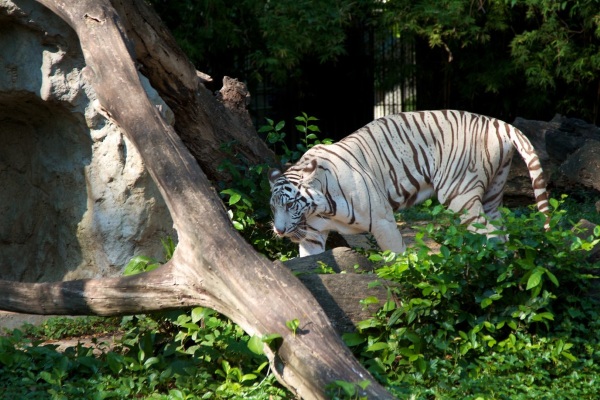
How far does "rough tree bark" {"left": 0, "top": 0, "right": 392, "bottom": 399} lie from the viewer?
11.3 ft

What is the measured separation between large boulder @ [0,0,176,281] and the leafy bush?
191 cm

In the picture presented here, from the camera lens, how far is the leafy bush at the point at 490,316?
4.03m

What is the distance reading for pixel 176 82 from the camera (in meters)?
6.00

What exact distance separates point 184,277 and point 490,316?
157 centimetres

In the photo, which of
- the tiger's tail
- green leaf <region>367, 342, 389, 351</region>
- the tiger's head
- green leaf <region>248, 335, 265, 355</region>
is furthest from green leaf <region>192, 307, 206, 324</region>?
the tiger's tail

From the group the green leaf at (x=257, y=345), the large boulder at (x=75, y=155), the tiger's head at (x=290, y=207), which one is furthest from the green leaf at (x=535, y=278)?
the large boulder at (x=75, y=155)

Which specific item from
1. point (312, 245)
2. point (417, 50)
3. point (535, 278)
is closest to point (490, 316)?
point (535, 278)

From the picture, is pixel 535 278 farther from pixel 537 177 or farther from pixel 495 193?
pixel 495 193

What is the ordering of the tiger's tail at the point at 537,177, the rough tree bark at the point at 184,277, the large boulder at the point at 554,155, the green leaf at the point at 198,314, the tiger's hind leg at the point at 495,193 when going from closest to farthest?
the rough tree bark at the point at 184,277
the green leaf at the point at 198,314
the tiger's tail at the point at 537,177
the tiger's hind leg at the point at 495,193
the large boulder at the point at 554,155

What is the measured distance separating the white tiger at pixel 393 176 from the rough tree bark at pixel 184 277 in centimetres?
134

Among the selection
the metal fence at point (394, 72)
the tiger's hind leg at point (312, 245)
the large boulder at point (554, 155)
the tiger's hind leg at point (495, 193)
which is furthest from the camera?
the metal fence at point (394, 72)

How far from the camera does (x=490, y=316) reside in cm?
430

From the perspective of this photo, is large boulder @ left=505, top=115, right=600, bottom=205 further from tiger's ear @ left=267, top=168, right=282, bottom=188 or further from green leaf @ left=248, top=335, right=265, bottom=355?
green leaf @ left=248, top=335, right=265, bottom=355

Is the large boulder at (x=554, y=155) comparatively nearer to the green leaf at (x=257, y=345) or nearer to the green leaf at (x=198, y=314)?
the green leaf at (x=198, y=314)
